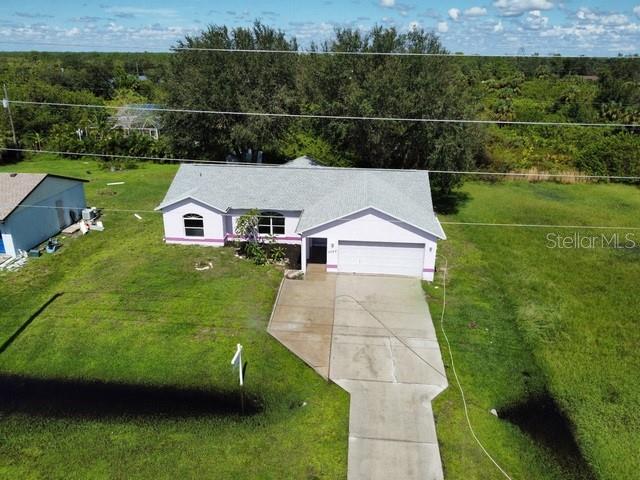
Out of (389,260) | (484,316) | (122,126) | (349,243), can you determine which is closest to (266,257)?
(349,243)

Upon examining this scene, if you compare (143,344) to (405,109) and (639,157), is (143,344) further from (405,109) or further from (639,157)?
(639,157)

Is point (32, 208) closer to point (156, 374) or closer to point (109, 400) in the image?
point (156, 374)

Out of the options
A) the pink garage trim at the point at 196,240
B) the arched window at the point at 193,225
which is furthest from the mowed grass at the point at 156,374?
the arched window at the point at 193,225

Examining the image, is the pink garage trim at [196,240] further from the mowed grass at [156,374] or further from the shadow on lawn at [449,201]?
the shadow on lawn at [449,201]

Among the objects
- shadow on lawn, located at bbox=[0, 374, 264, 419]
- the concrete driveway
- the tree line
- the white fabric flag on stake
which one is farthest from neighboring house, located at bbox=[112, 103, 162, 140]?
the white fabric flag on stake

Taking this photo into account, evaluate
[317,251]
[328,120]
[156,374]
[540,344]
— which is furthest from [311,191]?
[540,344]

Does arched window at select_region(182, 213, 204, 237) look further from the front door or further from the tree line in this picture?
the tree line

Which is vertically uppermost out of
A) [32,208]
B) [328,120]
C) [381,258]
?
[328,120]
